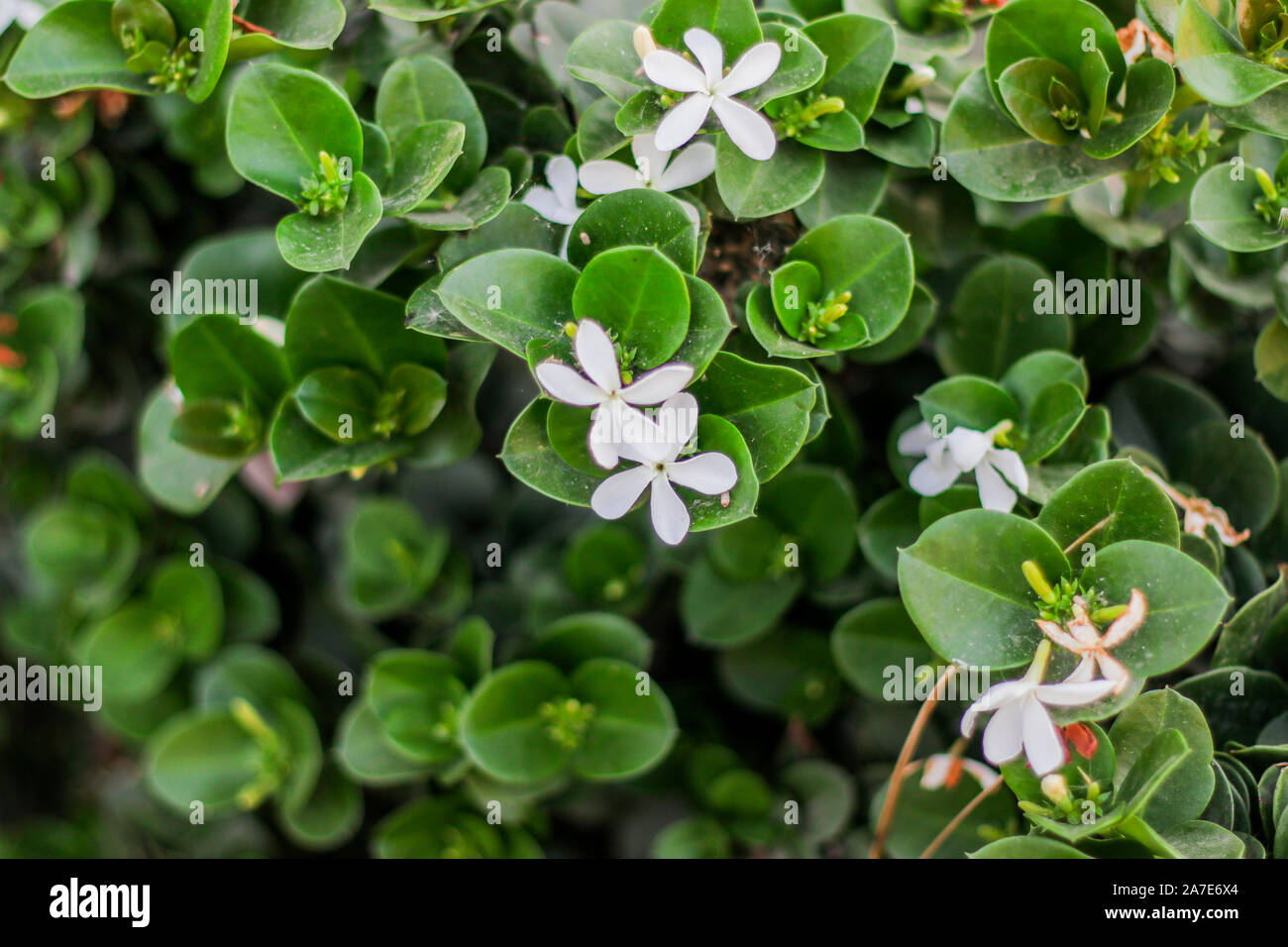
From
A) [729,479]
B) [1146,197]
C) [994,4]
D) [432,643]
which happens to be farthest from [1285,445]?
[432,643]

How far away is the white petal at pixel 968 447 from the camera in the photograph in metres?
0.94

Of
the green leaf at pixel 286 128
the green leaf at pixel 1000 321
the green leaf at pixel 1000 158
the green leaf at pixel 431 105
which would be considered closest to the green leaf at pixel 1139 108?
the green leaf at pixel 1000 158

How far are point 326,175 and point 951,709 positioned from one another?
2.96ft

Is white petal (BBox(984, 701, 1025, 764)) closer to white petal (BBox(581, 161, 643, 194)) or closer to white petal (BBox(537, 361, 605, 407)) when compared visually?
white petal (BBox(537, 361, 605, 407))

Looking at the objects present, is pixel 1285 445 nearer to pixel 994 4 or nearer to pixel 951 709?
pixel 951 709

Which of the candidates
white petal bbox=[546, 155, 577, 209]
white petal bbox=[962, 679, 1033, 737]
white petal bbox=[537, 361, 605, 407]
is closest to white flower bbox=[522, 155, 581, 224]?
white petal bbox=[546, 155, 577, 209]

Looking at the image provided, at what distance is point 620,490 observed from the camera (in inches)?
32.9

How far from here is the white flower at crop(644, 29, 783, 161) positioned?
0.86 metres

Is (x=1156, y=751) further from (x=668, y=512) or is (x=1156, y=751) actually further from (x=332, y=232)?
(x=332, y=232)

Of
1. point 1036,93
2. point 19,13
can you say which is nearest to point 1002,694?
point 1036,93

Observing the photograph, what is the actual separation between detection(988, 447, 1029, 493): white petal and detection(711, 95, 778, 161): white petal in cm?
36

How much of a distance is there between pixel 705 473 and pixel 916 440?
1.09ft

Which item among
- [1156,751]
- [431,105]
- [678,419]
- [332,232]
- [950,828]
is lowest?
[950,828]

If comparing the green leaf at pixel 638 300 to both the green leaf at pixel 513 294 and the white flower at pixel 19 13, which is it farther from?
the white flower at pixel 19 13
